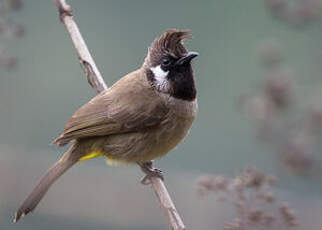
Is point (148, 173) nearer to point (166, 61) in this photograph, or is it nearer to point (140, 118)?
point (140, 118)

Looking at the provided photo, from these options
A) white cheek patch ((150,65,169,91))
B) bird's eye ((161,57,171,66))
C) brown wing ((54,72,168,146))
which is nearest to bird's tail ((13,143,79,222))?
brown wing ((54,72,168,146))

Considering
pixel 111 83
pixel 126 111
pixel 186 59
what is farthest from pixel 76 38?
pixel 111 83

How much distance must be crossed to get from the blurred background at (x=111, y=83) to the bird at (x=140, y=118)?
0.57m

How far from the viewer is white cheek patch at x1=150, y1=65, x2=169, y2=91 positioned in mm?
3584

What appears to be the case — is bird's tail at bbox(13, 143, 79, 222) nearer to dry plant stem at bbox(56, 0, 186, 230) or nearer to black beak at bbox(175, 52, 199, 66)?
dry plant stem at bbox(56, 0, 186, 230)

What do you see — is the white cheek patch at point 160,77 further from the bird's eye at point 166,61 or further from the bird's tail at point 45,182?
the bird's tail at point 45,182

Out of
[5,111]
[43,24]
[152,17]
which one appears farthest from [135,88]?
[43,24]

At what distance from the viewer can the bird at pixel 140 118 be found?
3576 mm

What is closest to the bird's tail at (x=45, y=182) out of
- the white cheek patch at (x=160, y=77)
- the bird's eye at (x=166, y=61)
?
the white cheek patch at (x=160, y=77)

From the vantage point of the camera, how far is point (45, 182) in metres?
3.44

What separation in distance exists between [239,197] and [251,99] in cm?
98

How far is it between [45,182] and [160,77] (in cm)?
93

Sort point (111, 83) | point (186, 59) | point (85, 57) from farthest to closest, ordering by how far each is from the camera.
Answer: point (111, 83)
point (85, 57)
point (186, 59)

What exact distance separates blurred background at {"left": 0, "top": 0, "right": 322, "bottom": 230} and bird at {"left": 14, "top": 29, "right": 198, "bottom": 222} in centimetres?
57
